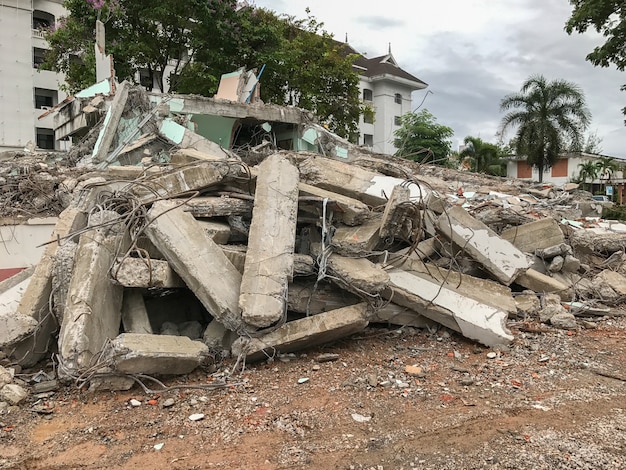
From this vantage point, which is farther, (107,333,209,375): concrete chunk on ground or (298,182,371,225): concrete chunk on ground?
(298,182,371,225): concrete chunk on ground

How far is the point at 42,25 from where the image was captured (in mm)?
24812

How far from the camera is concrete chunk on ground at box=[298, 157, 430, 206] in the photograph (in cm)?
506

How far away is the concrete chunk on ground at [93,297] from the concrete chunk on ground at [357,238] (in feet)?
6.04

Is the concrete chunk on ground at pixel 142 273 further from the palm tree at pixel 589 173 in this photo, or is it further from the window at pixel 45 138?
the palm tree at pixel 589 173

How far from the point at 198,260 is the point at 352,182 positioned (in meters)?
2.10

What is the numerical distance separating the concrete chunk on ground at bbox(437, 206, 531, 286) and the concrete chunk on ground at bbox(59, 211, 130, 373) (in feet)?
10.9

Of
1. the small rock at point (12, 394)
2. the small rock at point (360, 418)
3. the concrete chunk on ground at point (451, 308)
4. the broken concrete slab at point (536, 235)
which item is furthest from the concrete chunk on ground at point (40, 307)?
the broken concrete slab at point (536, 235)

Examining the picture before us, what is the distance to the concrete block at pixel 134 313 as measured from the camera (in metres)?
3.87

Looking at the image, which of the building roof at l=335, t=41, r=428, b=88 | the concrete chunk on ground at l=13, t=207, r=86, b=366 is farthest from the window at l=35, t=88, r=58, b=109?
the concrete chunk on ground at l=13, t=207, r=86, b=366

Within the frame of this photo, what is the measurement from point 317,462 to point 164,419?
1102 millimetres

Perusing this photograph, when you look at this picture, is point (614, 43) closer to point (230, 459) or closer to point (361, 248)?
point (361, 248)

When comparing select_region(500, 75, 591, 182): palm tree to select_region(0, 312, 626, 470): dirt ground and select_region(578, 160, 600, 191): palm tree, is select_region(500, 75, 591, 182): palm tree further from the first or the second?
select_region(0, 312, 626, 470): dirt ground

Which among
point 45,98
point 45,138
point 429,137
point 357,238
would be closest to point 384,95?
point 429,137

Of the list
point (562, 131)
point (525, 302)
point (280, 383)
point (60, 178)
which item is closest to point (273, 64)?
point (60, 178)
